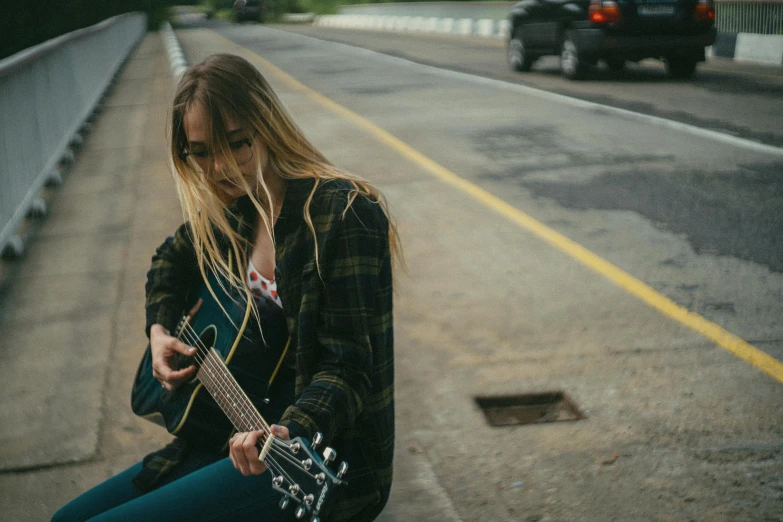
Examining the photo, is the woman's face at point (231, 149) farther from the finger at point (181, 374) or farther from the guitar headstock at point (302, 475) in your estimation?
the guitar headstock at point (302, 475)

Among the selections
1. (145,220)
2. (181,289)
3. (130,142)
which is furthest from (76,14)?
(181,289)

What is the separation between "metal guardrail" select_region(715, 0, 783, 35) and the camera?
17.7 meters

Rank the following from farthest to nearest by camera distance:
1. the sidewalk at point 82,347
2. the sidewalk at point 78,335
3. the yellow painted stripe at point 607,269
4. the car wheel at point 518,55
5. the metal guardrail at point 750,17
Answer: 1. the metal guardrail at point 750,17
2. the car wheel at point 518,55
3. the yellow painted stripe at point 607,269
4. the sidewalk at point 78,335
5. the sidewalk at point 82,347

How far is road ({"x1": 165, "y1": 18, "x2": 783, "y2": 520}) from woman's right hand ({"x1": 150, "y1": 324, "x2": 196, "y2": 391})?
131 centimetres

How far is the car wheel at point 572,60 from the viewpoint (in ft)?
50.0

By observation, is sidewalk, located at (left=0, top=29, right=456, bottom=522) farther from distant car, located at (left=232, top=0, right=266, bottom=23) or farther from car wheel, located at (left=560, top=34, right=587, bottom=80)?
distant car, located at (left=232, top=0, right=266, bottom=23)

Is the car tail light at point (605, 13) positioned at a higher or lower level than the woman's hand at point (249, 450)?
higher

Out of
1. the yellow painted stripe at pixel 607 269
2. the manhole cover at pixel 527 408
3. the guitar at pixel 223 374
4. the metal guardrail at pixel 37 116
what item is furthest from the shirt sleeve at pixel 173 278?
the metal guardrail at pixel 37 116

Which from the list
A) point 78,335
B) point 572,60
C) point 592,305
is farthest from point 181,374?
point 572,60

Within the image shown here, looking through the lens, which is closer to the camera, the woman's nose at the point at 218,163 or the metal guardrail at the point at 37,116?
the woman's nose at the point at 218,163

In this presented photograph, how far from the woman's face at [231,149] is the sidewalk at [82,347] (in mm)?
1090

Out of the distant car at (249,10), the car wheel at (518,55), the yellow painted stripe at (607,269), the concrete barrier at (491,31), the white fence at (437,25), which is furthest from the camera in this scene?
the distant car at (249,10)

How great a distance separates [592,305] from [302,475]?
357 cm

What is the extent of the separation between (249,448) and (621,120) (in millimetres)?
10001
